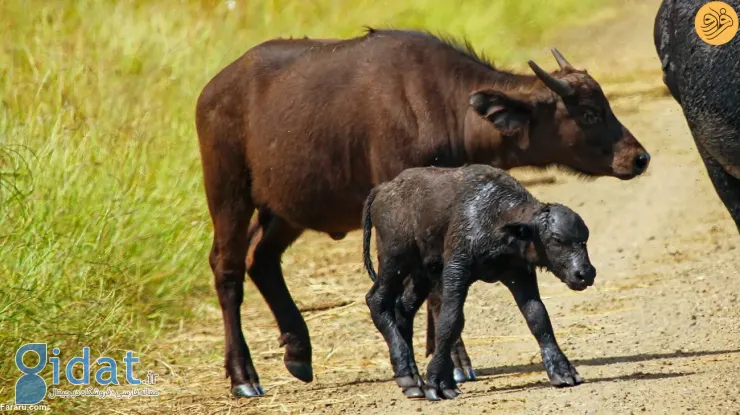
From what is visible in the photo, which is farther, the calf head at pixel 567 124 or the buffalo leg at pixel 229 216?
the buffalo leg at pixel 229 216

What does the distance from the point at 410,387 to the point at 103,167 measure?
3898mm

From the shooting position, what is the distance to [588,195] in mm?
12914

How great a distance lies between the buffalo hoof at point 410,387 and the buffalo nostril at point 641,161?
5.95 feet

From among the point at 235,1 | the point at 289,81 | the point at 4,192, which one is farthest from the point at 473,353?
the point at 235,1

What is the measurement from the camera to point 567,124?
320 inches

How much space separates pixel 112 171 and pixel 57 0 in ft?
12.5

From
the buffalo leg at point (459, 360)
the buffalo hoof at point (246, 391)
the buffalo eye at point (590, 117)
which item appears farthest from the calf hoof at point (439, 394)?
the buffalo eye at point (590, 117)

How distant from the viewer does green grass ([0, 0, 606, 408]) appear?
28.4 ft

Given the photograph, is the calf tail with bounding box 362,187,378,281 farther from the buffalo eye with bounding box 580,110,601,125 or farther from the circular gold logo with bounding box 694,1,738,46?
the circular gold logo with bounding box 694,1,738,46

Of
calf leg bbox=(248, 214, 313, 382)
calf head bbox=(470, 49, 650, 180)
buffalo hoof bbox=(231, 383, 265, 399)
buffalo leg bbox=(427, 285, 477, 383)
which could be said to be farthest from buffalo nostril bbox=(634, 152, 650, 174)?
buffalo hoof bbox=(231, 383, 265, 399)

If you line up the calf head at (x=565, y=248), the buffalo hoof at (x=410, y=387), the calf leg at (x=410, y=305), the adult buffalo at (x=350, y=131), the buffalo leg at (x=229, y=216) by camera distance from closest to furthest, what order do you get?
the calf head at (x=565, y=248), the buffalo hoof at (x=410, y=387), the calf leg at (x=410, y=305), the adult buffalo at (x=350, y=131), the buffalo leg at (x=229, y=216)

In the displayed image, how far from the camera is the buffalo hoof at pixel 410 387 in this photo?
730 cm

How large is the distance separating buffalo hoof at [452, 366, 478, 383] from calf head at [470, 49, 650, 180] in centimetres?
123

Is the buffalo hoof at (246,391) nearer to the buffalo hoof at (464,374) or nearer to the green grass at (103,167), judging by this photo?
the green grass at (103,167)
